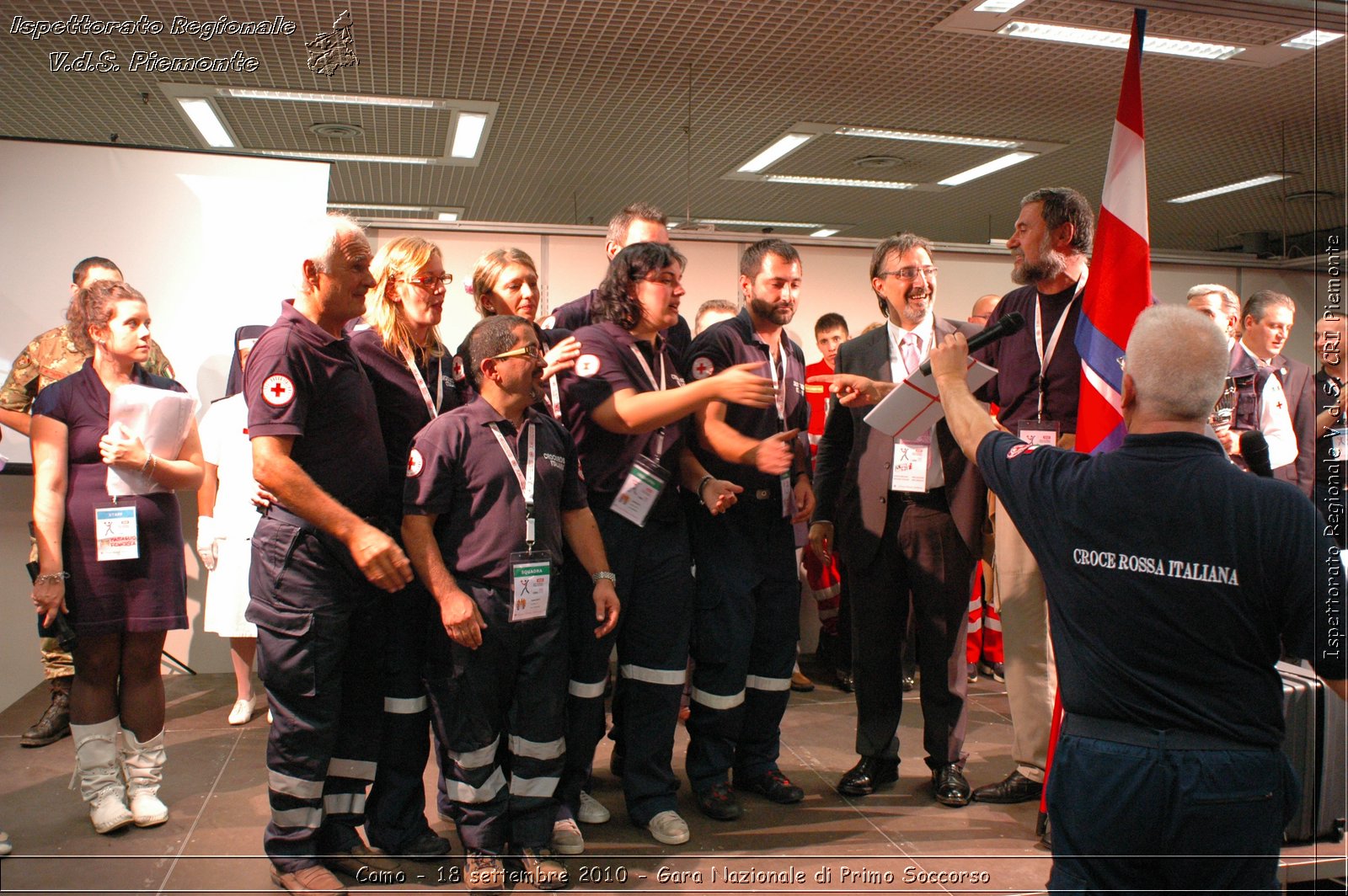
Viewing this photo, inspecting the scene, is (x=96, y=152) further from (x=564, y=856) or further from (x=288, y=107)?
(x=564, y=856)

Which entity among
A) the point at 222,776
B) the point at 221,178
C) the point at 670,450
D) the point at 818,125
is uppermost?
the point at 818,125

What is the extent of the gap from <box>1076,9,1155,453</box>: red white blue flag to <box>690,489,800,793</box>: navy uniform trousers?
3.28 feet

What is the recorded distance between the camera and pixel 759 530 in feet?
10.5

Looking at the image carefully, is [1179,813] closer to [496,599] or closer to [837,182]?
[496,599]

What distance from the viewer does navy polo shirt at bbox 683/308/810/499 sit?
10.4ft

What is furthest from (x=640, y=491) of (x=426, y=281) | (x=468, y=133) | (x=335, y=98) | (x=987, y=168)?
(x=987, y=168)

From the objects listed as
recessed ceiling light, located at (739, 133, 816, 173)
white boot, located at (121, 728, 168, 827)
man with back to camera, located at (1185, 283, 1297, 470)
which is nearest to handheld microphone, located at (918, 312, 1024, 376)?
man with back to camera, located at (1185, 283, 1297, 470)

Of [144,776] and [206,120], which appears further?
[206,120]

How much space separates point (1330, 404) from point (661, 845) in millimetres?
4193

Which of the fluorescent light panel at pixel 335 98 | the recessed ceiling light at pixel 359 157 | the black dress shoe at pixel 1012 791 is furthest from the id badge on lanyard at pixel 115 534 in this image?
the recessed ceiling light at pixel 359 157

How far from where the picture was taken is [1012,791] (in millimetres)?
3236

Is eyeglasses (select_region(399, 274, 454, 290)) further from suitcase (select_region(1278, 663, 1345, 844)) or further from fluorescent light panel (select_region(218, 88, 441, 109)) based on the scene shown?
fluorescent light panel (select_region(218, 88, 441, 109))

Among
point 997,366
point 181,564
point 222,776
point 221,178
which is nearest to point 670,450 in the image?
point 997,366

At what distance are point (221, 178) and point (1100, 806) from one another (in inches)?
182
